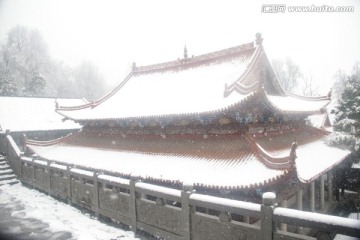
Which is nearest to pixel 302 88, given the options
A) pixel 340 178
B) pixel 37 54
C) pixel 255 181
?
pixel 340 178

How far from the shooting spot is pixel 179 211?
743 centimetres

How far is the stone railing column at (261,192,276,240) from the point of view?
18.6 ft

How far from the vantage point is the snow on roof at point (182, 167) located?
8.00 metres

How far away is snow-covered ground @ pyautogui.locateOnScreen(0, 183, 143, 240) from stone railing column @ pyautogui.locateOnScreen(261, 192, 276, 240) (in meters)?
4.16

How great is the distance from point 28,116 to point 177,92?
15922 mm

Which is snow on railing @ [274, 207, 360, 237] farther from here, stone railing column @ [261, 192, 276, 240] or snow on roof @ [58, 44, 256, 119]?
snow on roof @ [58, 44, 256, 119]

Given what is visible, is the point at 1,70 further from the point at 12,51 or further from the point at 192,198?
the point at 192,198

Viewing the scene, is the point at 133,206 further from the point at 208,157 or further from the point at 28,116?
the point at 28,116

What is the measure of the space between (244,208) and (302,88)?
66228 mm

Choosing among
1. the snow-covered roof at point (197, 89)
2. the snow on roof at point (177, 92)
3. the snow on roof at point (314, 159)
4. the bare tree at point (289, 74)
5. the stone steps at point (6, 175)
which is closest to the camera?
the snow on roof at point (314, 159)

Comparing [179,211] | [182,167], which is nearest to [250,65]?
[182,167]

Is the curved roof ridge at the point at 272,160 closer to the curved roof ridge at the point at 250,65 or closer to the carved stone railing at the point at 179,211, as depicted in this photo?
the carved stone railing at the point at 179,211

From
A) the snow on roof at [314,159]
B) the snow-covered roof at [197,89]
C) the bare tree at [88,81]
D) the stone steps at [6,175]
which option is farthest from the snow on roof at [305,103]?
the bare tree at [88,81]

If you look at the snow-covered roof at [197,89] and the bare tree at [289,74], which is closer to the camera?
the snow-covered roof at [197,89]
